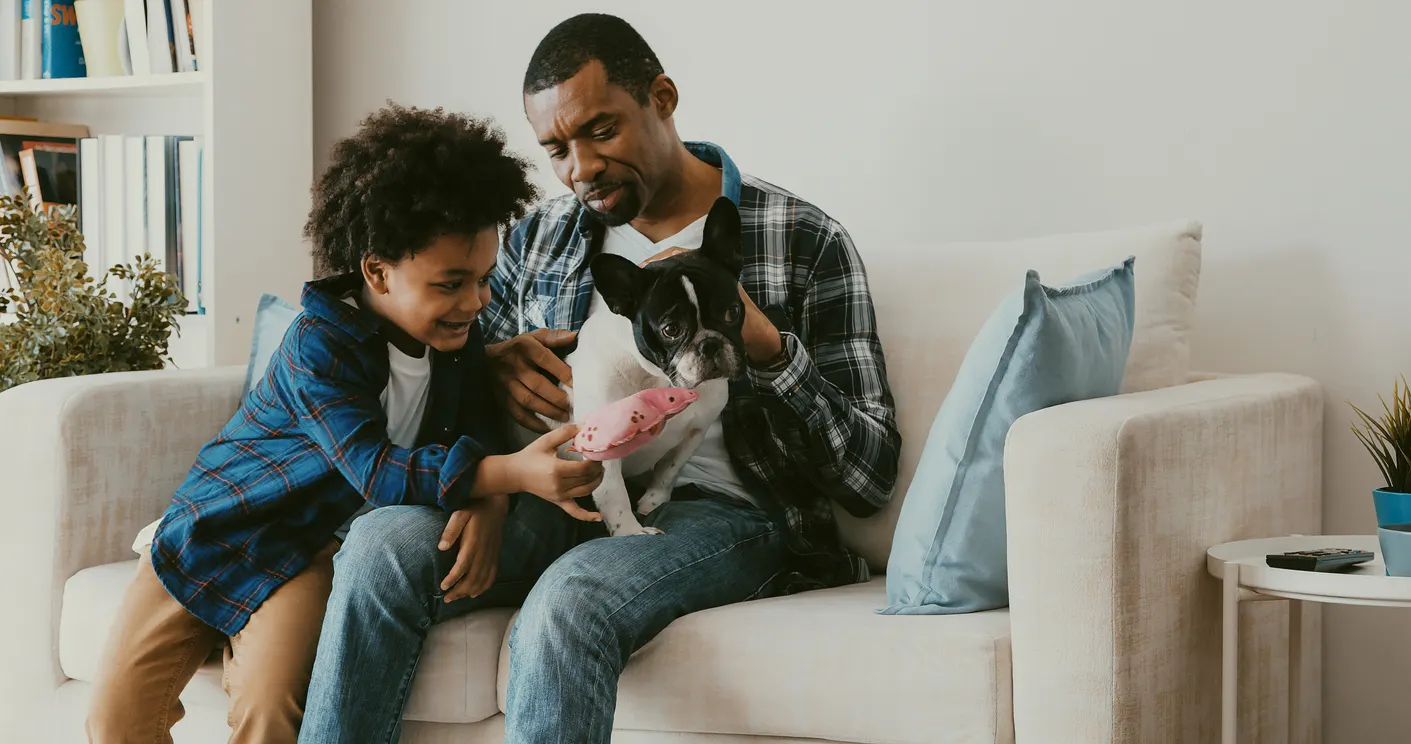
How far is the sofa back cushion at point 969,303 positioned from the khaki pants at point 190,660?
757 mm

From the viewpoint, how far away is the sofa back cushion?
168 cm

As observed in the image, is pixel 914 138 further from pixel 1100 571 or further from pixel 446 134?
pixel 1100 571

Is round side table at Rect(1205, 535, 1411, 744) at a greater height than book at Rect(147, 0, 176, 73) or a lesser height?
lesser

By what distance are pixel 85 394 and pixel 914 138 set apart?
55.3 inches

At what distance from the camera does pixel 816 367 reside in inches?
61.5

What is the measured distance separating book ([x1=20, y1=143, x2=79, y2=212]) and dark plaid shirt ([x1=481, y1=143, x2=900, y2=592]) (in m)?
1.55

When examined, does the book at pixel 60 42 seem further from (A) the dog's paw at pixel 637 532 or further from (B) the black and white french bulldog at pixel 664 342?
(A) the dog's paw at pixel 637 532

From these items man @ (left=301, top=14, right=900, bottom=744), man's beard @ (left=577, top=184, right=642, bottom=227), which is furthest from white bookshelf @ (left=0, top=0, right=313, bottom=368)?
man's beard @ (left=577, top=184, right=642, bottom=227)

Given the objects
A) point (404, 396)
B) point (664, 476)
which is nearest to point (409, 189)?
point (404, 396)

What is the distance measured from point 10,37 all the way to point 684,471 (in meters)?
2.03

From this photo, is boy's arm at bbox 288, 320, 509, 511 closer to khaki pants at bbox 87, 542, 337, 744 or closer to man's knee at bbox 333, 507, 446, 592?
man's knee at bbox 333, 507, 446, 592

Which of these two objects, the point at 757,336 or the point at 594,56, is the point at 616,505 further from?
the point at 594,56

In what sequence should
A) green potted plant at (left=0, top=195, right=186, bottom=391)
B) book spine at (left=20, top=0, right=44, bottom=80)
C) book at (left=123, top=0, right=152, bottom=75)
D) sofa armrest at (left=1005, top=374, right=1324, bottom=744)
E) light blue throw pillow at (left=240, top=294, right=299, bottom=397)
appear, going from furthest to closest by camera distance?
1. book spine at (left=20, top=0, right=44, bottom=80)
2. book at (left=123, top=0, right=152, bottom=75)
3. green potted plant at (left=0, top=195, right=186, bottom=391)
4. light blue throw pillow at (left=240, top=294, right=299, bottom=397)
5. sofa armrest at (left=1005, top=374, right=1324, bottom=744)

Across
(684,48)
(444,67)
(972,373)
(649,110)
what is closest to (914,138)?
(684,48)
